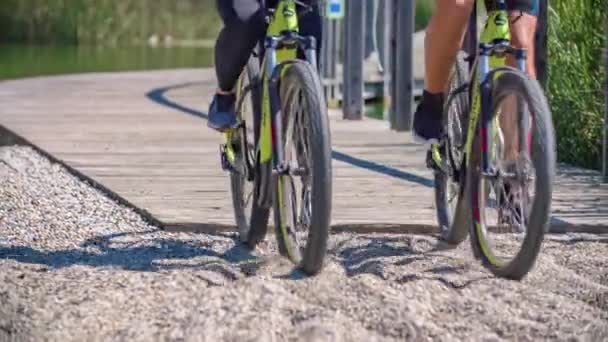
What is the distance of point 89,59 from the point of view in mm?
21062

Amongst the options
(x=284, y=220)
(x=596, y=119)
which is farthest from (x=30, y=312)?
(x=596, y=119)

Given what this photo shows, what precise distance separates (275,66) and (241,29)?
22 centimetres

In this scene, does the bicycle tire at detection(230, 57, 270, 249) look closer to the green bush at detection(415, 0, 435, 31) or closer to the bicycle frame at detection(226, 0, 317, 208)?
the bicycle frame at detection(226, 0, 317, 208)

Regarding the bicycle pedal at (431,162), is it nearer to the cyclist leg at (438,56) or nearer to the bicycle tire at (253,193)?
the cyclist leg at (438,56)

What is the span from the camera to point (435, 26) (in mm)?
5445

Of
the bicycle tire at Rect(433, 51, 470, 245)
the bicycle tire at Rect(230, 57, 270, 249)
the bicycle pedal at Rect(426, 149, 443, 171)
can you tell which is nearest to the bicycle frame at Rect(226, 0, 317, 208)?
the bicycle tire at Rect(230, 57, 270, 249)

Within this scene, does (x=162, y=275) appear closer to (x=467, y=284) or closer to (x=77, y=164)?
(x=467, y=284)

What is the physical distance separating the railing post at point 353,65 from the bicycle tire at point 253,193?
199 inches

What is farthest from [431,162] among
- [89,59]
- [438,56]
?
[89,59]

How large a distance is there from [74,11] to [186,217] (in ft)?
66.9

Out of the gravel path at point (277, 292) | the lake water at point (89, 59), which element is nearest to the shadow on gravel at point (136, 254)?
the gravel path at point (277, 292)

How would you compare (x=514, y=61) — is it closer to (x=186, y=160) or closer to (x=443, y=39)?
(x=443, y=39)

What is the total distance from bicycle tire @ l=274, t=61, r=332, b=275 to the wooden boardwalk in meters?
1.17

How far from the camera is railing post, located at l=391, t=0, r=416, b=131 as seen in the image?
9.98 meters
